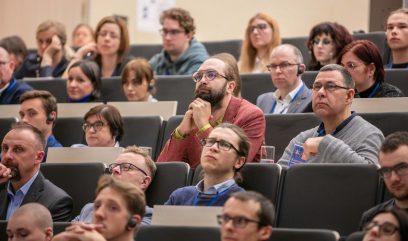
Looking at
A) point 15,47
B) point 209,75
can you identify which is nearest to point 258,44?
point 209,75

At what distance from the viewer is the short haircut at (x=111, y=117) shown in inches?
198

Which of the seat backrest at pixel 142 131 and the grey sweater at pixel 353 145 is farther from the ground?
the grey sweater at pixel 353 145

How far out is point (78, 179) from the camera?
15.0 ft

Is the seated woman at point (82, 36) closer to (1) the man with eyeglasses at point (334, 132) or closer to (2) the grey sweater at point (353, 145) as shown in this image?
(1) the man with eyeglasses at point (334, 132)

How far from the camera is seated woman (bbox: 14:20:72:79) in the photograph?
7.14 meters

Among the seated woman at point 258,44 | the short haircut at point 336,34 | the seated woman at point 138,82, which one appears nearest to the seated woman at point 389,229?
the short haircut at point 336,34

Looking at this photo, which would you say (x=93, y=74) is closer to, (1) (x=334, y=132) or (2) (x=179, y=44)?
(2) (x=179, y=44)

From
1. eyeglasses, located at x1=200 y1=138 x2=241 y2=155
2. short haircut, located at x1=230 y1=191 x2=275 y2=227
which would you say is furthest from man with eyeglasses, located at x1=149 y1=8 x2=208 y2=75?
short haircut, located at x1=230 y1=191 x2=275 y2=227

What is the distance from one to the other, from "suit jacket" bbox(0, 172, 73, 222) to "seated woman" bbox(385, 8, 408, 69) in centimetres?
Result: 218

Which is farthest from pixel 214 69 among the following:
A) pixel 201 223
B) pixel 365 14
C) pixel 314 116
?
pixel 365 14

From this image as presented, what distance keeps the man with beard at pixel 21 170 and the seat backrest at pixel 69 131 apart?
2.72ft

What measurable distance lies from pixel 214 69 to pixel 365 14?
125 inches

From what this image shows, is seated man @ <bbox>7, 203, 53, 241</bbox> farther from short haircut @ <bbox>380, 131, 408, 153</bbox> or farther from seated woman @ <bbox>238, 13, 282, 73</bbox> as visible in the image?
seated woman @ <bbox>238, 13, 282, 73</bbox>

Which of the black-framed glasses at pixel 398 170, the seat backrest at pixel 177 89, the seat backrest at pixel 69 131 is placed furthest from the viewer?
the seat backrest at pixel 177 89
